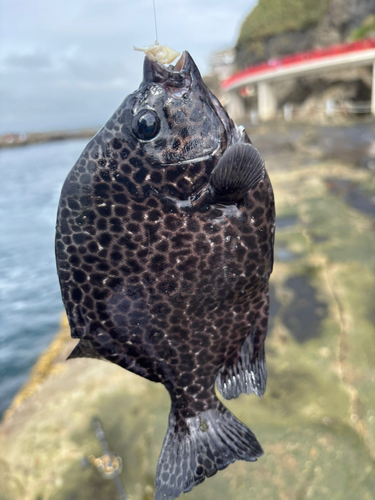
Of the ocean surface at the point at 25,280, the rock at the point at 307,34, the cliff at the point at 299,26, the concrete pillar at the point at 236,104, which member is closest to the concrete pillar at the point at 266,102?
the rock at the point at 307,34

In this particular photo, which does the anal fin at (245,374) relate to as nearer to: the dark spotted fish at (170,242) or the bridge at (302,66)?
the dark spotted fish at (170,242)

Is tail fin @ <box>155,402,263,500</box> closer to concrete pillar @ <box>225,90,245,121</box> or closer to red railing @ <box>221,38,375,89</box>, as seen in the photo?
red railing @ <box>221,38,375,89</box>

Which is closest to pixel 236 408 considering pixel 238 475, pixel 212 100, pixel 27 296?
pixel 238 475

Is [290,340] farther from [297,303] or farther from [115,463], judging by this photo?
[115,463]

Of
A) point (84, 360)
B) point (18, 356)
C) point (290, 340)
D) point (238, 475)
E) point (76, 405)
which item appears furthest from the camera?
A: point (18, 356)

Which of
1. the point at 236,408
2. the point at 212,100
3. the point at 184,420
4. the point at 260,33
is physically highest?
the point at 260,33
